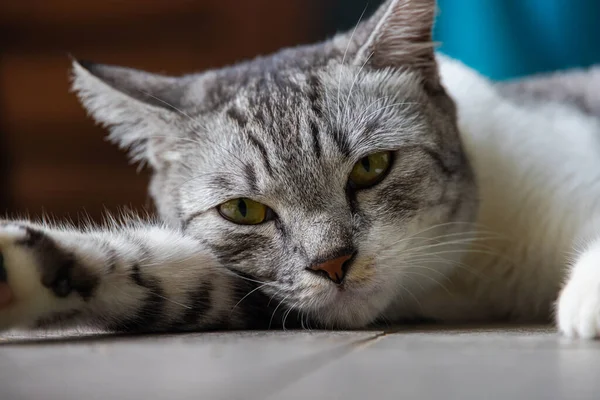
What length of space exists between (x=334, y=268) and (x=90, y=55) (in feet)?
7.88

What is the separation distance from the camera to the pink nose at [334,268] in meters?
1.26

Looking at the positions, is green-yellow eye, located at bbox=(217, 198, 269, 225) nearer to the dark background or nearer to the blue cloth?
the blue cloth

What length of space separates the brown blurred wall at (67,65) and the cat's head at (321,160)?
1.79 meters

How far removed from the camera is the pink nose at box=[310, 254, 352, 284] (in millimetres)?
1260

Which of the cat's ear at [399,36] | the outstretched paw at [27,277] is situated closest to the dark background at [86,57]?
the cat's ear at [399,36]

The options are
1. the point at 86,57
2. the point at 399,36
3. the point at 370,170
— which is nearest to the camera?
the point at 370,170

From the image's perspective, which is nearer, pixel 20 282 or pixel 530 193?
→ pixel 20 282

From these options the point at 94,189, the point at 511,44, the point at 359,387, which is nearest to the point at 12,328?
the point at 359,387

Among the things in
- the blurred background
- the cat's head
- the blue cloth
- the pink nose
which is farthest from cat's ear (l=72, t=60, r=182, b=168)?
the blurred background

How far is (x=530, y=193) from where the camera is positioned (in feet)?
5.34

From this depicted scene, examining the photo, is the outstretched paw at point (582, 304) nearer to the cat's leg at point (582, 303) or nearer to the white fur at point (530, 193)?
the cat's leg at point (582, 303)

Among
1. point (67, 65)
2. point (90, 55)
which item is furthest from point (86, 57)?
point (67, 65)

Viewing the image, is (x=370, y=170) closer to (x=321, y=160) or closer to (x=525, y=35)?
(x=321, y=160)

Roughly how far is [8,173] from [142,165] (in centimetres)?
188
